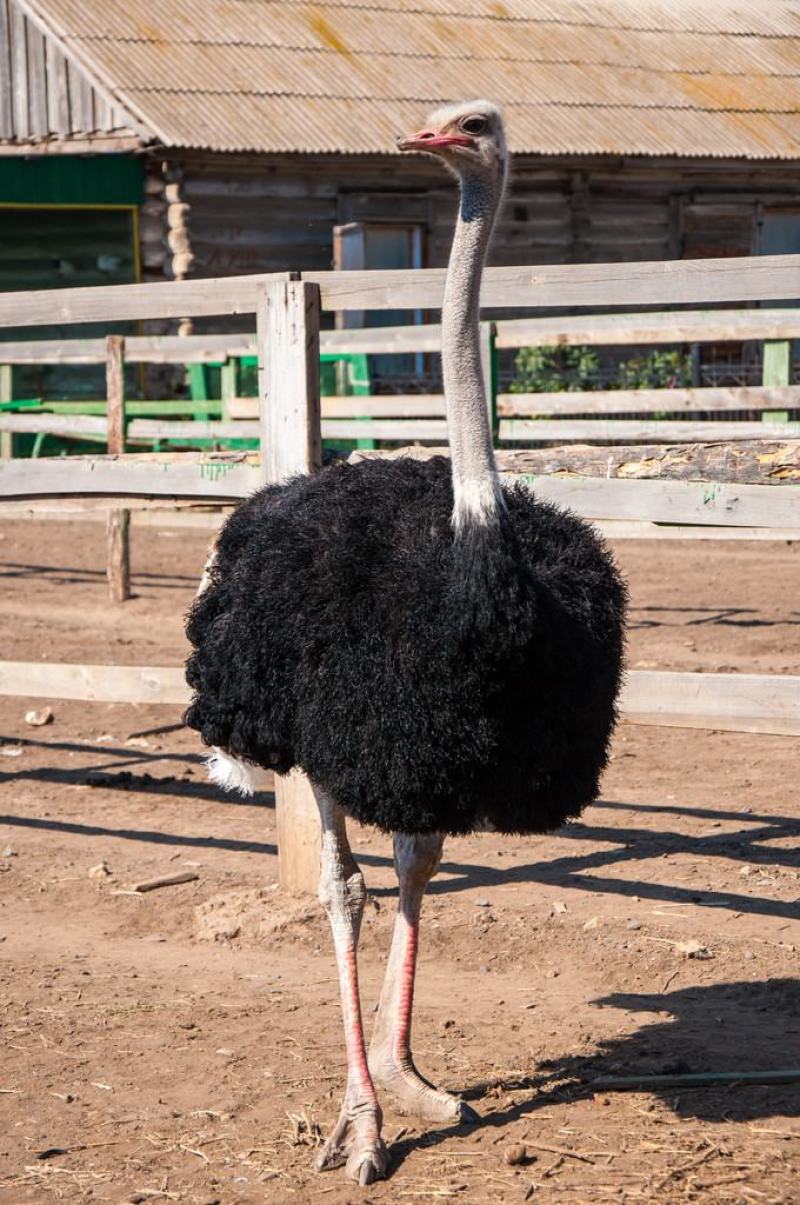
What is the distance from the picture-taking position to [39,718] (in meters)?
7.85

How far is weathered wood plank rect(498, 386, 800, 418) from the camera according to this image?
10.9 metres

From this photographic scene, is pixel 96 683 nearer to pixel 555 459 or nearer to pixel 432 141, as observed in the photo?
pixel 555 459

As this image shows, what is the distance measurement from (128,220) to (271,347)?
1330 centimetres

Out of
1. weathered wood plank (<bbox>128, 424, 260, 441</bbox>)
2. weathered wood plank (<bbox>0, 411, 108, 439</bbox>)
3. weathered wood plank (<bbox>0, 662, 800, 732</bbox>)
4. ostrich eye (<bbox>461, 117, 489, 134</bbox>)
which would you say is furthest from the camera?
weathered wood plank (<bbox>0, 411, 108, 439</bbox>)

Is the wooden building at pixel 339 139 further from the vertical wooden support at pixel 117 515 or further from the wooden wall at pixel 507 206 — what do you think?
the vertical wooden support at pixel 117 515

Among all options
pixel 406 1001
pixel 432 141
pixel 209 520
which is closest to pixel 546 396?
pixel 209 520

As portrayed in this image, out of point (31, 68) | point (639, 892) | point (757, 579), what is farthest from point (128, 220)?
point (639, 892)

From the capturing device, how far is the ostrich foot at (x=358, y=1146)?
11.7 ft

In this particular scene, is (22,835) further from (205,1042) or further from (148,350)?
(148,350)

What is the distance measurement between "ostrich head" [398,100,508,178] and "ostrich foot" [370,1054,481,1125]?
189 centimetres

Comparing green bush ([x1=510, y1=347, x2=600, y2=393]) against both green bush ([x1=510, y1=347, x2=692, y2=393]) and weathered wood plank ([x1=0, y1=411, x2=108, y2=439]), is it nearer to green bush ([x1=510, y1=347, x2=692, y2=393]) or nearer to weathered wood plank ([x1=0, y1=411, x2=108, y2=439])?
green bush ([x1=510, y1=347, x2=692, y2=393])

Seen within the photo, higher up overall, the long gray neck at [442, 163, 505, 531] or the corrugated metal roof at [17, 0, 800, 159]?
the corrugated metal roof at [17, 0, 800, 159]

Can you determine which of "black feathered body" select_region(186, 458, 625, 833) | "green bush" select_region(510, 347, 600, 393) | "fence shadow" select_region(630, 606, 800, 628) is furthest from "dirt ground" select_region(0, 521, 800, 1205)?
"green bush" select_region(510, 347, 600, 393)

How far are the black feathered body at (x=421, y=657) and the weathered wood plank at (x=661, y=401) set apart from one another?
23.9 ft
